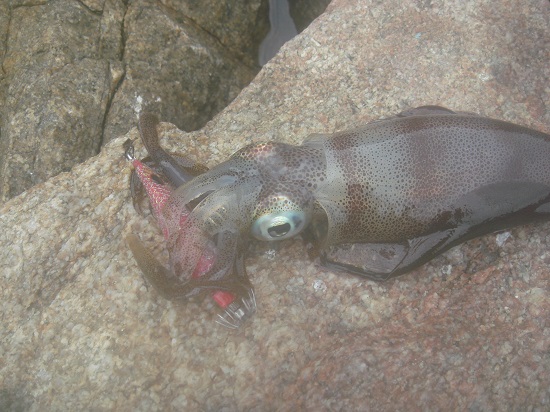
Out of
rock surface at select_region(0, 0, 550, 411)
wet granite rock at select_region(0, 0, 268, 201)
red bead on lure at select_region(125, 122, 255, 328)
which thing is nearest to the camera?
rock surface at select_region(0, 0, 550, 411)

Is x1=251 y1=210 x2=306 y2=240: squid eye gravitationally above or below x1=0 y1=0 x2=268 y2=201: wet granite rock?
below

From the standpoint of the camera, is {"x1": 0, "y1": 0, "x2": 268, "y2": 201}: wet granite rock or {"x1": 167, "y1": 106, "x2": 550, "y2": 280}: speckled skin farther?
{"x1": 0, "y1": 0, "x2": 268, "y2": 201}: wet granite rock

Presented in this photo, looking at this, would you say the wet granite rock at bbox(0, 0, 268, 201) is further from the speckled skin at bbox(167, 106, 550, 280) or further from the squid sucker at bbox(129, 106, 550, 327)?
the speckled skin at bbox(167, 106, 550, 280)

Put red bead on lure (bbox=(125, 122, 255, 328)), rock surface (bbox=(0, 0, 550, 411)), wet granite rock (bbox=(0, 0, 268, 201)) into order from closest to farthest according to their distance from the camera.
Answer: rock surface (bbox=(0, 0, 550, 411)), red bead on lure (bbox=(125, 122, 255, 328)), wet granite rock (bbox=(0, 0, 268, 201))

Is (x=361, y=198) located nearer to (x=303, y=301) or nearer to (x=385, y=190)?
(x=385, y=190)

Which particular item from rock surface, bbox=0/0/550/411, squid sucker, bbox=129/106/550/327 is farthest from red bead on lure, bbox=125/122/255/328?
rock surface, bbox=0/0/550/411

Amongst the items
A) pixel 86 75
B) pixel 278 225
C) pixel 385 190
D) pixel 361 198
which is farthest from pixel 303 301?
pixel 86 75

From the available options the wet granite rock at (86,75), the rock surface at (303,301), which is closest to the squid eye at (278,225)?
the rock surface at (303,301)

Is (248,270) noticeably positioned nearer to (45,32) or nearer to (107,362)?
(107,362)
